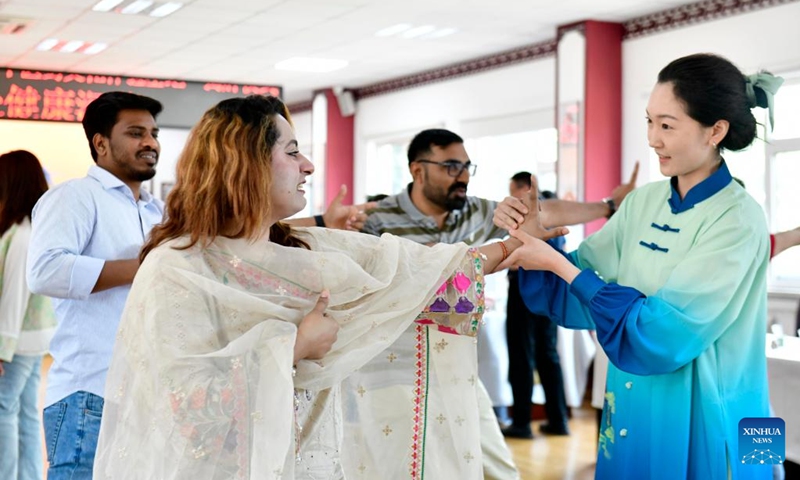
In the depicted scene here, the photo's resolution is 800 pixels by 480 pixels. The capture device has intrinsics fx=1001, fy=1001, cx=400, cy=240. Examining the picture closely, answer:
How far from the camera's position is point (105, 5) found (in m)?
7.93

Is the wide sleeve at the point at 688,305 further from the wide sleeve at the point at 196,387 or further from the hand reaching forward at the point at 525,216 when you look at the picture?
the wide sleeve at the point at 196,387

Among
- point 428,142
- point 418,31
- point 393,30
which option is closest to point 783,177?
point 418,31

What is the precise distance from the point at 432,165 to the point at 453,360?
6.33 feet

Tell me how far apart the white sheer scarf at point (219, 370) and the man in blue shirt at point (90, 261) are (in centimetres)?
70

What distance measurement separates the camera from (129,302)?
6.51 ft

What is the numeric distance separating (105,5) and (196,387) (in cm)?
→ 667

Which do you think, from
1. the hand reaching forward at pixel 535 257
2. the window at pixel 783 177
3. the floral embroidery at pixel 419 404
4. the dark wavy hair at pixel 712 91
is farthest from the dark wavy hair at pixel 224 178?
the window at pixel 783 177

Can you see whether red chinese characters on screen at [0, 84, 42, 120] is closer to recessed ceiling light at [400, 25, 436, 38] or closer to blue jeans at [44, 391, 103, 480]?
recessed ceiling light at [400, 25, 436, 38]

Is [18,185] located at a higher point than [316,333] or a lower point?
higher

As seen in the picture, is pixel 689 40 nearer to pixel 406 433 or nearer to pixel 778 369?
pixel 778 369

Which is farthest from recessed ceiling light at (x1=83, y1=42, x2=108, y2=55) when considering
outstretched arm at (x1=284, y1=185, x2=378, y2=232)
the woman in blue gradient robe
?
the woman in blue gradient robe

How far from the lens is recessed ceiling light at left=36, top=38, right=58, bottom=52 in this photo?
30.6ft

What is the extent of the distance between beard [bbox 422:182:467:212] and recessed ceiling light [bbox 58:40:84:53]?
6337mm

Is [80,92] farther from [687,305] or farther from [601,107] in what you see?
[687,305]
